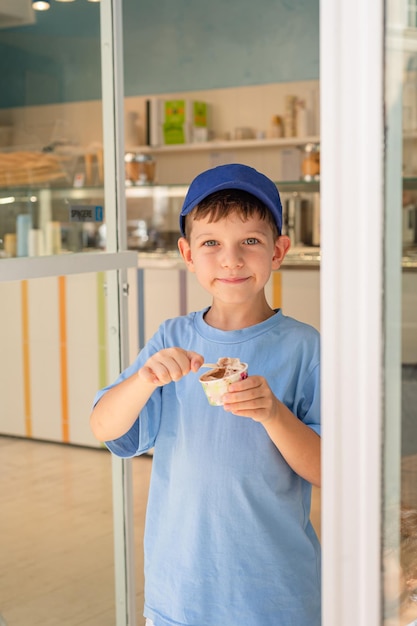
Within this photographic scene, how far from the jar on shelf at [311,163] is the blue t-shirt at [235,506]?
4804mm

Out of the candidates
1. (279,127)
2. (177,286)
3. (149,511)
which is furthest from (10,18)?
(279,127)

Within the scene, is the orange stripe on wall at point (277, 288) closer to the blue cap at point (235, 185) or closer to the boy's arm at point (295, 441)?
the blue cap at point (235, 185)

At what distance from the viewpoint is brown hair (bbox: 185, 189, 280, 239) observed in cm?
145

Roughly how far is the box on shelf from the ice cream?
6171 mm

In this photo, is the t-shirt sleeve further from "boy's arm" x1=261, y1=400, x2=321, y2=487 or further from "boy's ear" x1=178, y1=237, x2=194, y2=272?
"boy's ear" x1=178, y1=237, x2=194, y2=272

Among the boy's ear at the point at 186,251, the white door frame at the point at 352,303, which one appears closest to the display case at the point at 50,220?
the boy's ear at the point at 186,251

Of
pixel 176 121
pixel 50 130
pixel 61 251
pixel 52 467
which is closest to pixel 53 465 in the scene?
pixel 52 467

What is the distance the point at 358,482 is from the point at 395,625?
0.17 m

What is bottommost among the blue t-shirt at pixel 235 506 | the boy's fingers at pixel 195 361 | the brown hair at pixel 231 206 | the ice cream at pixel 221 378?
the blue t-shirt at pixel 235 506

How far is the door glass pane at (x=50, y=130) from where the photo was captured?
7.38ft

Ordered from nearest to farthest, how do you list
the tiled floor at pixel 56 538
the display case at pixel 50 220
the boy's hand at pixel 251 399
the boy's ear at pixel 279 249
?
the boy's hand at pixel 251 399
the boy's ear at pixel 279 249
the display case at pixel 50 220
the tiled floor at pixel 56 538

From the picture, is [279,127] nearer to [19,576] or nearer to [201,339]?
[19,576]

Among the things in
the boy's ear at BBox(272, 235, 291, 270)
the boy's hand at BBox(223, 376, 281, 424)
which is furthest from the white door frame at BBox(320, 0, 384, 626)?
the boy's ear at BBox(272, 235, 291, 270)

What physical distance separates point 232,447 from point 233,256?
1.00 feet
